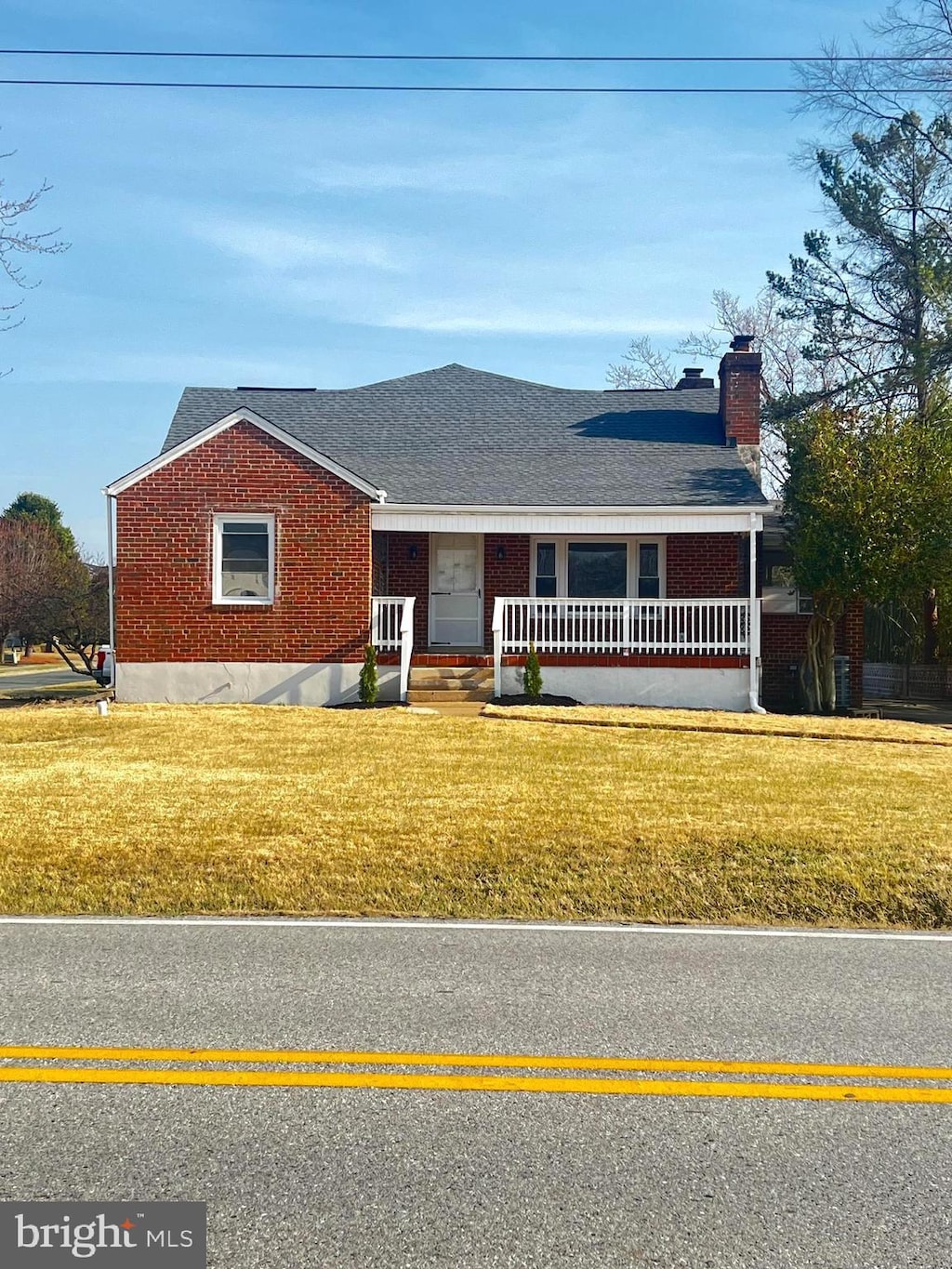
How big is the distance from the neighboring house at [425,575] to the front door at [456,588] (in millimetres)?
29

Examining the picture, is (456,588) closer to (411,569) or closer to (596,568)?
(411,569)

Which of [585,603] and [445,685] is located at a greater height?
[585,603]

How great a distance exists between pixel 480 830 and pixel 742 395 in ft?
52.6

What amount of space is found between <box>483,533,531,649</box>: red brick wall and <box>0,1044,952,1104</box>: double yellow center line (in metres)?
17.2

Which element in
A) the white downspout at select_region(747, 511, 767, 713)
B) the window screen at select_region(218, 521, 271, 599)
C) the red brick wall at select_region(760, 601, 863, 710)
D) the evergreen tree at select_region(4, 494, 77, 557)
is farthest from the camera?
the evergreen tree at select_region(4, 494, 77, 557)

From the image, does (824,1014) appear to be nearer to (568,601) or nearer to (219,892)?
(219,892)

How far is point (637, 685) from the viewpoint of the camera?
62.1 ft

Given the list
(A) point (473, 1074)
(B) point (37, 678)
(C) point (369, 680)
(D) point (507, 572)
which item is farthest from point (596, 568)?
(B) point (37, 678)

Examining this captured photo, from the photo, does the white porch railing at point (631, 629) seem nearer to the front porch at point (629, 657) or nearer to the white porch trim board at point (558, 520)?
the front porch at point (629, 657)

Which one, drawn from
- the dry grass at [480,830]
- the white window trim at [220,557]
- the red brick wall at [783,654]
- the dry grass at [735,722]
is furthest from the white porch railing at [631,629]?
the dry grass at [480,830]

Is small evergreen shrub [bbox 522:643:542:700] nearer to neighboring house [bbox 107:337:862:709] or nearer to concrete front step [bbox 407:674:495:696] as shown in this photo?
neighboring house [bbox 107:337:862:709]

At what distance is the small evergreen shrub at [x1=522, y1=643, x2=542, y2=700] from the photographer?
1817 centimetres

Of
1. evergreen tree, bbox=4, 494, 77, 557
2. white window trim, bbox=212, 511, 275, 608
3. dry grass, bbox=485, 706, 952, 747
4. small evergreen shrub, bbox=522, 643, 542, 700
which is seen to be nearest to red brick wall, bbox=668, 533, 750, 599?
dry grass, bbox=485, 706, 952, 747

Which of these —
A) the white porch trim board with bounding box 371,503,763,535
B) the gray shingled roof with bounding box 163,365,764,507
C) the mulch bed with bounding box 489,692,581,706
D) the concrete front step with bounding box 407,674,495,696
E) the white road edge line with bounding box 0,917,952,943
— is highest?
the gray shingled roof with bounding box 163,365,764,507
